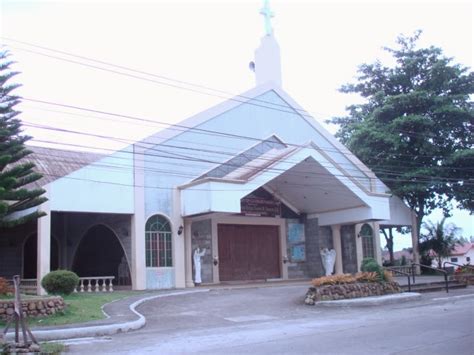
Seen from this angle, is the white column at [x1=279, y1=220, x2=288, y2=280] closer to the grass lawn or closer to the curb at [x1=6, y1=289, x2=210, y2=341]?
the grass lawn

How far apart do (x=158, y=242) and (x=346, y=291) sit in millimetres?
7529

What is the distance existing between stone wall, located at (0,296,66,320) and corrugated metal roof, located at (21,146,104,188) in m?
6.66

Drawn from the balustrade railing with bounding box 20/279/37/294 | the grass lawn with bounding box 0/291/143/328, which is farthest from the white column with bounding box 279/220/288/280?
the balustrade railing with bounding box 20/279/37/294

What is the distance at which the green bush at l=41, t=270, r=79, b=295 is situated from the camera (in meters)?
17.4

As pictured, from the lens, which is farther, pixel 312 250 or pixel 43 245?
pixel 312 250

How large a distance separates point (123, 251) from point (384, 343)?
1414cm

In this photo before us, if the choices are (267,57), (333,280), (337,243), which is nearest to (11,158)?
(333,280)

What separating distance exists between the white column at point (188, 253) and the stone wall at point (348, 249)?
8715 mm

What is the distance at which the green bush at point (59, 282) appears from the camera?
684 inches

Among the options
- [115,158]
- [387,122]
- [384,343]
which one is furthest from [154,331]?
[387,122]

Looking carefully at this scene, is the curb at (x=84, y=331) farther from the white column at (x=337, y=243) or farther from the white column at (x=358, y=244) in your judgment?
the white column at (x=358, y=244)

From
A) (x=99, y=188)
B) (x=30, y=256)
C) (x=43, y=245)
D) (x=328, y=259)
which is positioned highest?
(x=99, y=188)

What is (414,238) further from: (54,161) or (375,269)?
(54,161)

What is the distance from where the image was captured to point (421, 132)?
99.6 feet
